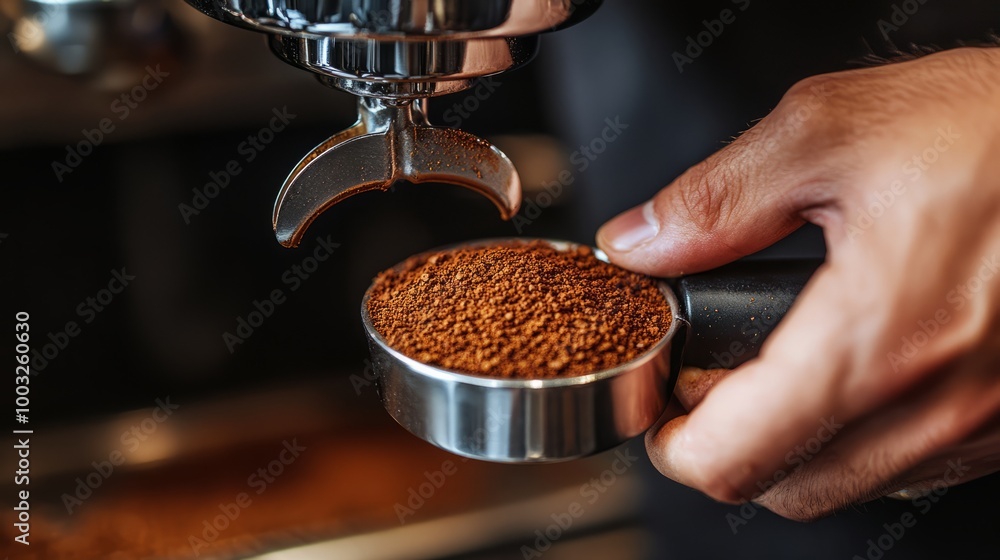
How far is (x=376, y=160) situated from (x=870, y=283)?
27cm

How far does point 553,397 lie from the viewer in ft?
1.51

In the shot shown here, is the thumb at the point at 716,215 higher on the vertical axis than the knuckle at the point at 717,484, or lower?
higher

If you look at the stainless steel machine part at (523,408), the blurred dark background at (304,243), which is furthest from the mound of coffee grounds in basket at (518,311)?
the blurred dark background at (304,243)

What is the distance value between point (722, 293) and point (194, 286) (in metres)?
0.51

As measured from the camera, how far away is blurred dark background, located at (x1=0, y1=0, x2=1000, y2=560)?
69 cm

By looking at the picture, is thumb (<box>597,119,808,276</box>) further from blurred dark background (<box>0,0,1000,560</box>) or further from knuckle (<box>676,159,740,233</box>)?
blurred dark background (<box>0,0,1000,560</box>)

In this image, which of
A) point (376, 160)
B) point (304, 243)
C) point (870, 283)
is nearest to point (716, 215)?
point (870, 283)

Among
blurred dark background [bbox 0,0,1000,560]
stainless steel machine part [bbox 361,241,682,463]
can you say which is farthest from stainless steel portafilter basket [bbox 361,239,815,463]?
blurred dark background [bbox 0,0,1000,560]

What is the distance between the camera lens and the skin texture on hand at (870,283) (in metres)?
0.45

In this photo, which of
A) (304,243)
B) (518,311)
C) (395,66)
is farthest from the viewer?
(304,243)

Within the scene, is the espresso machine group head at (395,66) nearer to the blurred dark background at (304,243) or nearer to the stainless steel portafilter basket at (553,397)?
the stainless steel portafilter basket at (553,397)

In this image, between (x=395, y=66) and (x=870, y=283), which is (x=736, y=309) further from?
(x=395, y=66)

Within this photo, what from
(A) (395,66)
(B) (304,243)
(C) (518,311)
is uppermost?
(A) (395,66)

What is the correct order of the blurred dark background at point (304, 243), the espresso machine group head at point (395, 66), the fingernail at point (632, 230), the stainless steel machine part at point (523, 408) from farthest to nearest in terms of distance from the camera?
the blurred dark background at point (304, 243)
the fingernail at point (632, 230)
the stainless steel machine part at point (523, 408)
the espresso machine group head at point (395, 66)
